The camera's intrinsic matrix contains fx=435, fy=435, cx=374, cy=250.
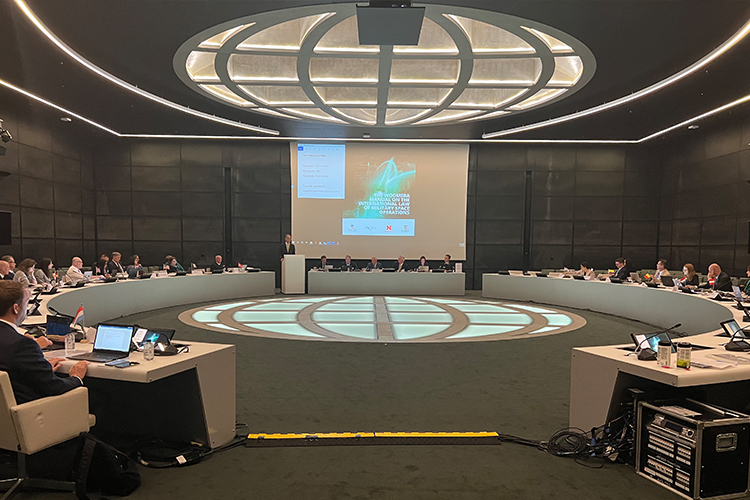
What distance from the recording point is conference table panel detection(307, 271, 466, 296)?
11656 mm

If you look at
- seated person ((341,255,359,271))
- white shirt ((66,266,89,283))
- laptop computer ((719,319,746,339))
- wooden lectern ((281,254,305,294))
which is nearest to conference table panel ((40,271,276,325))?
wooden lectern ((281,254,305,294))

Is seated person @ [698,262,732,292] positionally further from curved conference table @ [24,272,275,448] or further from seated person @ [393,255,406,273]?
curved conference table @ [24,272,275,448]

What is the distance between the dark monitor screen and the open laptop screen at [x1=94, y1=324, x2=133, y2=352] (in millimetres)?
8211

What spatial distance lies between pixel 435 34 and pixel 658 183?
979 cm

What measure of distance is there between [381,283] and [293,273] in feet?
7.86

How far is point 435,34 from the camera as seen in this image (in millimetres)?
6785

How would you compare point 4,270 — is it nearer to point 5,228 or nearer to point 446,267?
point 5,228

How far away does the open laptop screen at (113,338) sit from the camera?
296 cm

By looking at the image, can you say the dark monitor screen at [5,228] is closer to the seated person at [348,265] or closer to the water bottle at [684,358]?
the seated person at [348,265]

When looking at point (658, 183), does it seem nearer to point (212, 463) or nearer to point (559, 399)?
point (559, 399)

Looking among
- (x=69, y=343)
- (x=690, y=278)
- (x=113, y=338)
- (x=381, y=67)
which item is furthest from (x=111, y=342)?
(x=690, y=278)

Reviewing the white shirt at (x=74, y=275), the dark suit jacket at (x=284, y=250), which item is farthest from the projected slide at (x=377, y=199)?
the white shirt at (x=74, y=275)

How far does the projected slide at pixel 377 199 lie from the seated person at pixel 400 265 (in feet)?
0.88

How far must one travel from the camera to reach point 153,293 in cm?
888
